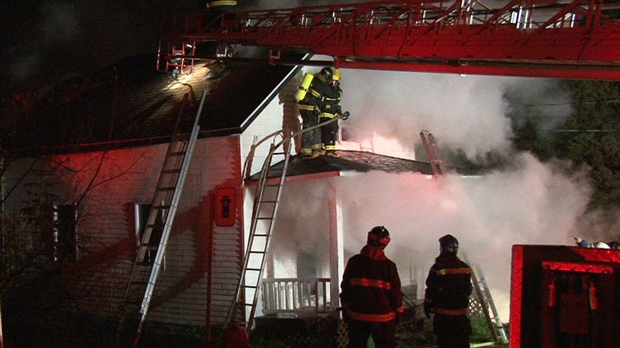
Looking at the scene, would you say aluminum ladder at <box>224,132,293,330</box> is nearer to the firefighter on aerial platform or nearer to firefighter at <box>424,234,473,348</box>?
the firefighter on aerial platform

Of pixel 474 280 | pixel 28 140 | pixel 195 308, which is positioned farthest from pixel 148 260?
pixel 474 280

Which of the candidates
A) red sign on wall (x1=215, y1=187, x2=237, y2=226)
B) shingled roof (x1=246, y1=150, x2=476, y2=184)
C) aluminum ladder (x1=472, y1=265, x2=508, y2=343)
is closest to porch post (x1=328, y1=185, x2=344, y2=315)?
shingled roof (x1=246, y1=150, x2=476, y2=184)

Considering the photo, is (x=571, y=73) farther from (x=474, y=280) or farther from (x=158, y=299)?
(x=158, y=299)

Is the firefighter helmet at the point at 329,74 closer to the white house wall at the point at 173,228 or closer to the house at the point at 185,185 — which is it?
the house at the point at 185,185

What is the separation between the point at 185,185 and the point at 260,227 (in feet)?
5.74

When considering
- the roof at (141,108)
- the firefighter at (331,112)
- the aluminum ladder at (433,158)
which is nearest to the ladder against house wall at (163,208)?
the roof at (141,108)

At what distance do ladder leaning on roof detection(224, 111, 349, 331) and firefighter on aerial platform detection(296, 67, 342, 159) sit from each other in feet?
1.20

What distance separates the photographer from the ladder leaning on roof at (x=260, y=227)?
34.7 ft

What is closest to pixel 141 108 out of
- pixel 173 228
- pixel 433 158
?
pixel 173 228

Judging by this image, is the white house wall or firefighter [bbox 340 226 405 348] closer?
firefighter [bbox 340 226 405 348]

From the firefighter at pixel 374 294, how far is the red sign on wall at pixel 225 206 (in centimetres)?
285

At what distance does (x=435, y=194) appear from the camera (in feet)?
36.5

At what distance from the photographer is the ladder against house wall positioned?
10203 millimetres

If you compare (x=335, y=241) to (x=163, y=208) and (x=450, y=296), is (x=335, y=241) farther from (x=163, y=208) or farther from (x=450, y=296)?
(x=450, y=296)
